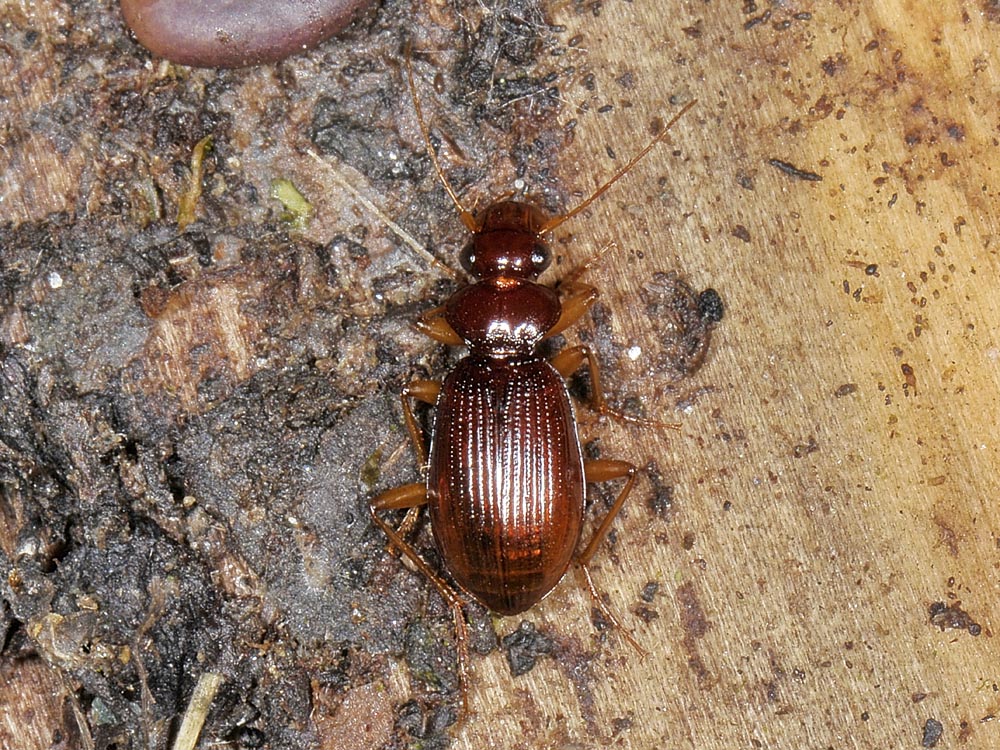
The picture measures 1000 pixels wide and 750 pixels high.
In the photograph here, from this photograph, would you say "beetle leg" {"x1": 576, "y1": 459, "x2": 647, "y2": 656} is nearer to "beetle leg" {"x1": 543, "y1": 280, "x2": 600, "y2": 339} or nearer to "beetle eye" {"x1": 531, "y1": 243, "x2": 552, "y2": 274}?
"beetle leg" {"x1": 543, "y1": 280, "x2": 600, "y2": 339}

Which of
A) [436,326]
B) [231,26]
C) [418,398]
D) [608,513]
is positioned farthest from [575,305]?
[231,26]

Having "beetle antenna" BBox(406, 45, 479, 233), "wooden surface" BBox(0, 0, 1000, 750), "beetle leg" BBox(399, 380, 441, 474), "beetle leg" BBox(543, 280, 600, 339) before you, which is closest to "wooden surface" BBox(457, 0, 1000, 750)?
"wooden surface" BBox(0, 0, 1000, 750)

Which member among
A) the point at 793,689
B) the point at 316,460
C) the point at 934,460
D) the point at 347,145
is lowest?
the point at 793,689

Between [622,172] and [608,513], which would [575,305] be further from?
[608,513]

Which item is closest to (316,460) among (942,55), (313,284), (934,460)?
(313,284)

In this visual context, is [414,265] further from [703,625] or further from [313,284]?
[703,625]

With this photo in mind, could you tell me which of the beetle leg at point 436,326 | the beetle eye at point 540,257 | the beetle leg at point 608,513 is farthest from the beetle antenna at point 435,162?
the beetle leg at point 608,513

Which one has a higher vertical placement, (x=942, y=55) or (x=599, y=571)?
(x=942, y=55)
